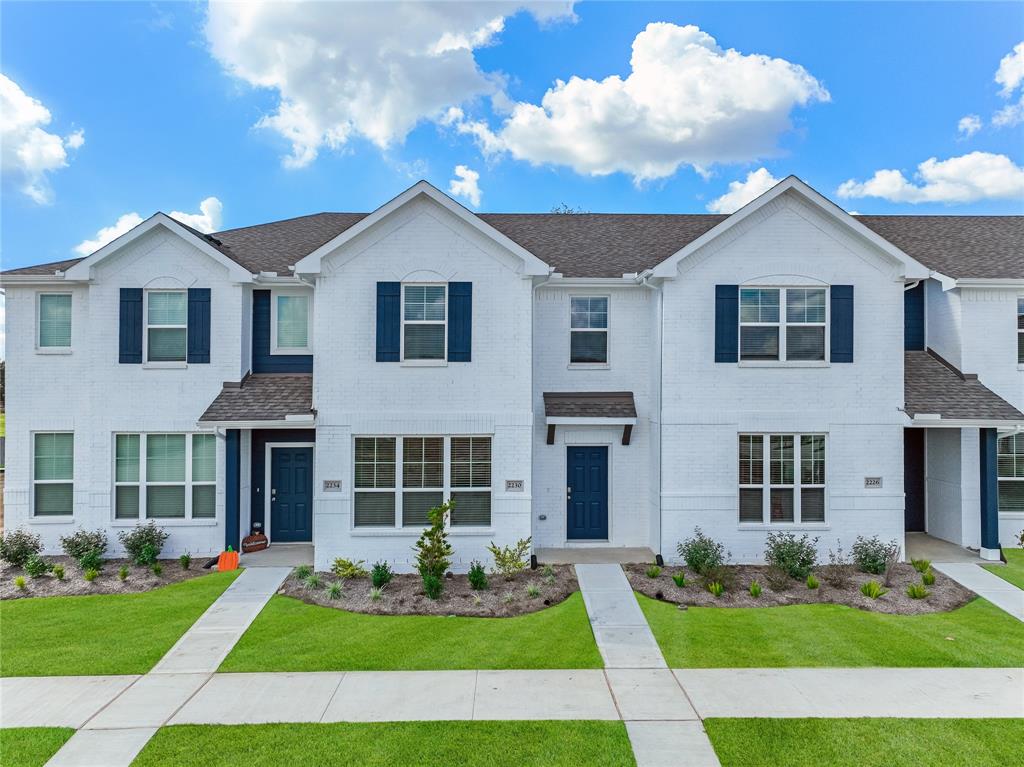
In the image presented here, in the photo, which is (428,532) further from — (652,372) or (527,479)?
(652,372)

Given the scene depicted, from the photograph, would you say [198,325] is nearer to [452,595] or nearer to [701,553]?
[452,595]

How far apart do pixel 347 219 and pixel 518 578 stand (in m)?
12.2

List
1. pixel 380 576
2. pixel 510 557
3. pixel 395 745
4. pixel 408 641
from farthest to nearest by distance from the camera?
1. pixel 510 557
2. pixel 380 576
3. pixel 408 641
4. pixel 395 745

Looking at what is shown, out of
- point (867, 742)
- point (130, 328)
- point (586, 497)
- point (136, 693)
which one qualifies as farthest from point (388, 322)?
point (867, 742)

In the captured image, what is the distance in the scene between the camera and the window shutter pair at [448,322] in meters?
12.1

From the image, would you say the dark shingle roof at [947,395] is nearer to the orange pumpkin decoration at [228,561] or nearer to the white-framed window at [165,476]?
the orange pumpkin decoration at [228,561]

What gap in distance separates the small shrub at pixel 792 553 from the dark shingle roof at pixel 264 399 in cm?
1018

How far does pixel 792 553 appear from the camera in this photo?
1149cm

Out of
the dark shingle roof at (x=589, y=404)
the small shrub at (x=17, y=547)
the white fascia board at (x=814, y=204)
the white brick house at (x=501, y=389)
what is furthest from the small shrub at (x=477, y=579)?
the small shrub at (x=17, y=547)

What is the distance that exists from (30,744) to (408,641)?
450cm

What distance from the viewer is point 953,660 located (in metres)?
8.23

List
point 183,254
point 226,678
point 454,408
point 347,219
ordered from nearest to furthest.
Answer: point 226,678 → point 454,408 → point 183,254 → point 347,219

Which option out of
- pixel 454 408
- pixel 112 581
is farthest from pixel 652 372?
pixel 112 581

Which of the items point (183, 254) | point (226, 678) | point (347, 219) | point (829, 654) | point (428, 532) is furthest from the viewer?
point (347, 219)
